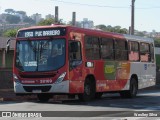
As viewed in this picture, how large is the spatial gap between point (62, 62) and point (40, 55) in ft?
3.23

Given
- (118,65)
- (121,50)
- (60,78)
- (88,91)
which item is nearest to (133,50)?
(121,50)

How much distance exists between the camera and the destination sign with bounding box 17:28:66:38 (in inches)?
698

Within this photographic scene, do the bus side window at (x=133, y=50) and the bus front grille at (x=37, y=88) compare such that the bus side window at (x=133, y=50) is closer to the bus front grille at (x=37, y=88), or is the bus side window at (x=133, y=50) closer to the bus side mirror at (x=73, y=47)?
the bus side mirror at (x=73, y=47)

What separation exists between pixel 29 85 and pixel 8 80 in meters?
11.4

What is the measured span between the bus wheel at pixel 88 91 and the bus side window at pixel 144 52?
5.83 metres

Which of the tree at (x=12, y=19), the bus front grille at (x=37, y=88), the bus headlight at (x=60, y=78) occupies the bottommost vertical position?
the bus front grille at (x=37, y=88)

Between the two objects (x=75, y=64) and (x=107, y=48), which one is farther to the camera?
(x=107, y=48)

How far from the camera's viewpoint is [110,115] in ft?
44.0

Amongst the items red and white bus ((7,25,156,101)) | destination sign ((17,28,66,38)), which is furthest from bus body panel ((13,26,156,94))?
destination sign ((17,28,66,38))

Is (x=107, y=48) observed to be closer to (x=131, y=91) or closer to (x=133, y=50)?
(x=133, y=50)

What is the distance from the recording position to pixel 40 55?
58.2 feet

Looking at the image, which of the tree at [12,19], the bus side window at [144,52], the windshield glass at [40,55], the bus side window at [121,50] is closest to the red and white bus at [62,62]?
the windshield glass at [40,55]

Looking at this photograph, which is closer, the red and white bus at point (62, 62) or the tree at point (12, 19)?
the red and white bus at point (62, 62)

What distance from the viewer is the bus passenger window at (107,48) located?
20.2 m
